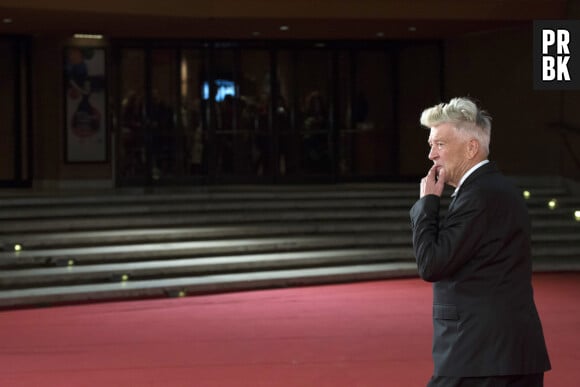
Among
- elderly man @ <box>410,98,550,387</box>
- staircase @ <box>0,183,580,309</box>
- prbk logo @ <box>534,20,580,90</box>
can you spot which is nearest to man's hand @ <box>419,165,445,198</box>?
elderly man @ <box>410,98,550,387</box>

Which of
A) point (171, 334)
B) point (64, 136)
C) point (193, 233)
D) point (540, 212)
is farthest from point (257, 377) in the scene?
point (64, 136)

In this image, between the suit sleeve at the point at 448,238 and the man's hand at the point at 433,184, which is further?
the man's hand at the point at 433,184

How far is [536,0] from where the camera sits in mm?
16500

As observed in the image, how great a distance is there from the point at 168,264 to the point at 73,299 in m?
1.75

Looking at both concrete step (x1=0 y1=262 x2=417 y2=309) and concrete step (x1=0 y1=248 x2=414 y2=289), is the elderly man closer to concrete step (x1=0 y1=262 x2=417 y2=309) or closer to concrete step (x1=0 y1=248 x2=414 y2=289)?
concrete step (x1=0 y1=262 x2=417 y2=309)

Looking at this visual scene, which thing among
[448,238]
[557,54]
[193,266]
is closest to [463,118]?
[448,238]

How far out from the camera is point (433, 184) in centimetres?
379

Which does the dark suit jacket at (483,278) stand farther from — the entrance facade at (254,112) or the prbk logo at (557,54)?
the entrance facade at (254,112)

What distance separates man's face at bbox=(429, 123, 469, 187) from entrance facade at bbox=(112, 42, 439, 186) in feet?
50.4

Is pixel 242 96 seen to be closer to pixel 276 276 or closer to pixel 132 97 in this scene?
pixel 132 97

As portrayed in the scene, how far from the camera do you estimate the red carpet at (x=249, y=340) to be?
8.07m

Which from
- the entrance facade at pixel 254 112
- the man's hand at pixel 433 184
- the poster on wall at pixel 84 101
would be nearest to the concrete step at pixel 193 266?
the poster on wall at pixel 84 101

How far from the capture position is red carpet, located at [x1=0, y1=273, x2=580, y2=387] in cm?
807

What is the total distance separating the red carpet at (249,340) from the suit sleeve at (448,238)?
424 cm
